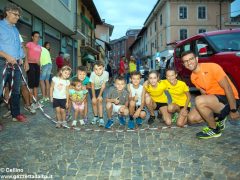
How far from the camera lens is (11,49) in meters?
5.21

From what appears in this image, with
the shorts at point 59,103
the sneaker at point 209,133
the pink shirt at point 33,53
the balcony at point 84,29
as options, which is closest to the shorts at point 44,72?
the pink shirt at point 33,53

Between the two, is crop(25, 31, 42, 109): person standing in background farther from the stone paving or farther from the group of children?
the stone paving

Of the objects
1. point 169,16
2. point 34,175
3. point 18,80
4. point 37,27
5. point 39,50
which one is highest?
point 169,16

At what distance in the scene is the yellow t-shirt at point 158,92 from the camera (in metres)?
5.43

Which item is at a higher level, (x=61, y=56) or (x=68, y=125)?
(x=61, y=56)

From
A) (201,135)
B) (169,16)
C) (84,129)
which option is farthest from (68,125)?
(169,16)

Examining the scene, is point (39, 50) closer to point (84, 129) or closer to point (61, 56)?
point (84, 129)

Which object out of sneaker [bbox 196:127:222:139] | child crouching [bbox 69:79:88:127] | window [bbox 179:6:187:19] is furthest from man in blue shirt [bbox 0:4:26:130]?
window [bbox 179:6:187:19]

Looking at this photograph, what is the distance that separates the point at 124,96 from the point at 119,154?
1752 mm

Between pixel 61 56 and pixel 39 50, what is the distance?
4.60m

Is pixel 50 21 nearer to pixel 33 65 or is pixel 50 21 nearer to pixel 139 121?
pixel 33 65

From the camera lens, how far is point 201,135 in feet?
14.3

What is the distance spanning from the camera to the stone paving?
317 cm

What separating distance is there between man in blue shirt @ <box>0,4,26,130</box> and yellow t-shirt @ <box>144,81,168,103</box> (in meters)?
2.51
